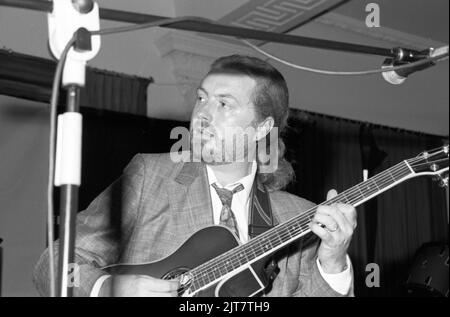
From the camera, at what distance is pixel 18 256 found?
4.30 metres

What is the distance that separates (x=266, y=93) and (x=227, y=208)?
19.2 inches

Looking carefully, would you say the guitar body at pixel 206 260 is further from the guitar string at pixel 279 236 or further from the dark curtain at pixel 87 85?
the dark curtain at pixel 87 85

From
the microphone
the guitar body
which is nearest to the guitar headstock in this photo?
the microphone

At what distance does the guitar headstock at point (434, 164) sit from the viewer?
173cm

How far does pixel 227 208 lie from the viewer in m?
1.95

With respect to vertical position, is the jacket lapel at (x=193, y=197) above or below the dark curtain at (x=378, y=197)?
below

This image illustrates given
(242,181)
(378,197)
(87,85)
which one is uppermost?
(87,85)

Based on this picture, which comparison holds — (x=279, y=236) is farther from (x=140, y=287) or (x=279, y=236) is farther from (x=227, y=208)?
(x=140, y=287)

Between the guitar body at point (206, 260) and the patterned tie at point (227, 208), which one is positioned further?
the patterned tie at point (227, 208)

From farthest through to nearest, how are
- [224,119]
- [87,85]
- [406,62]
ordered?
[87,85], [224,119], [406,62]

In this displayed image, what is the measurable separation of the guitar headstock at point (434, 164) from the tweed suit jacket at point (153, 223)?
0.41 metres

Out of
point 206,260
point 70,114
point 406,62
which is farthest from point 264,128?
point 70,114

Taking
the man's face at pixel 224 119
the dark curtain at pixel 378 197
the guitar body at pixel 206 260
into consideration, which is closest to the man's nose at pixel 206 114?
the man's face at pixel 224 119
